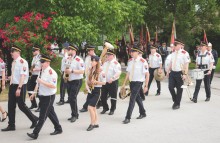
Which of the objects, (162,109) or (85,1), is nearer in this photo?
(162,109)

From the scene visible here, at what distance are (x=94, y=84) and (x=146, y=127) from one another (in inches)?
62.0

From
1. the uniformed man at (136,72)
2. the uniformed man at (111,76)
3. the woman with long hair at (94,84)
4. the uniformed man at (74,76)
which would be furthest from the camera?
the uniformed man at (111,76)

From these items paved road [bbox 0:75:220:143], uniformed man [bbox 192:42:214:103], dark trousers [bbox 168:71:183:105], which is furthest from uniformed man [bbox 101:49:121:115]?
uniformed man [bbox 192:42:214:103]

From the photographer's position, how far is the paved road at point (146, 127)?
8.34 meters

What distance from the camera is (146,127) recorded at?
368 inches

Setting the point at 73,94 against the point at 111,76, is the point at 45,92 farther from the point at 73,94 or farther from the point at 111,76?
the point at 111,76

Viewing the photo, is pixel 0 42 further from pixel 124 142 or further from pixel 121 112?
pixel 124 142

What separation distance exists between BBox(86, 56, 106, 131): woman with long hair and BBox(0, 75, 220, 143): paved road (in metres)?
0.34

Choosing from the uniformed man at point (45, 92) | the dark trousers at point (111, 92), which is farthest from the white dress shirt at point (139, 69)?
the uniformed man at point (45, 92)

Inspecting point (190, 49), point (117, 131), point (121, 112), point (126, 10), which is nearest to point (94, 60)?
point (117, 131)

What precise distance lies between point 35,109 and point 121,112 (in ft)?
8.32

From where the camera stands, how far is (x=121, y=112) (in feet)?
36.8

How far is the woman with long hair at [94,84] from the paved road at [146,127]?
34cm

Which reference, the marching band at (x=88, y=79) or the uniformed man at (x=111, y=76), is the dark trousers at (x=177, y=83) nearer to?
the marching band at (x=88, y=79)
